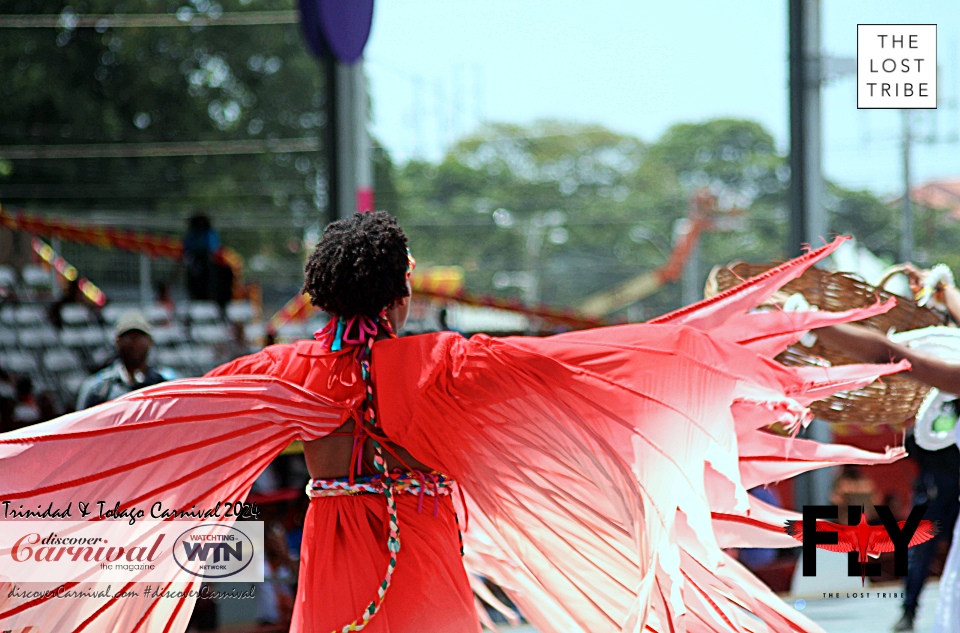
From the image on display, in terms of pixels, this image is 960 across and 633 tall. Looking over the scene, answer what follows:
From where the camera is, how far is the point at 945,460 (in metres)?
6.39

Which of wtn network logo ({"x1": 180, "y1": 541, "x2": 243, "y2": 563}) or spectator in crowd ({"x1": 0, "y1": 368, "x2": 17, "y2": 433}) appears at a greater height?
wtn network logo ({"x1": 180, "y1": 541, "x2": 243, "y2": 563})

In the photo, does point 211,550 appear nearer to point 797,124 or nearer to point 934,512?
point 934,512

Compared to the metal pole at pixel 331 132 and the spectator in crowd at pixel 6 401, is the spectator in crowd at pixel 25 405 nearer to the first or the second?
the spectator in crowd at pixel 6 401

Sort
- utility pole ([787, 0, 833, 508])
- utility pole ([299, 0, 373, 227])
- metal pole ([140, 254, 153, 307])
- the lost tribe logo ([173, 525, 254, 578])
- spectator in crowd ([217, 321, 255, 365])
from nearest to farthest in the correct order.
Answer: the lost tribe logo ([173, 525, 254, 578]) < utility pole ([787, 0, 833, 508]) < utility pole ([299, 0, 373, 227]) < spectator in crowd ([217, 321, 255, 365]) < metal pole ([140, 254, 153, 307])

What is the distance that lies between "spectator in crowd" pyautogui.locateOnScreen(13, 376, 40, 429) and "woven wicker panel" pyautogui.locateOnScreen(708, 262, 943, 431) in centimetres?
762

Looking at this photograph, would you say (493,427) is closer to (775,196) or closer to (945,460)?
(945,460)

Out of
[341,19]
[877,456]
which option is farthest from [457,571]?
[341,19]

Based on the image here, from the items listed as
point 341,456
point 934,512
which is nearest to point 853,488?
point 934,512

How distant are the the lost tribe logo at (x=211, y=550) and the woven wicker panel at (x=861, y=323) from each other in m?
1.91

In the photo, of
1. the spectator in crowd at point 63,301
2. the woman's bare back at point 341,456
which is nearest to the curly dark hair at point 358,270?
the woman's bare back at point 341,456

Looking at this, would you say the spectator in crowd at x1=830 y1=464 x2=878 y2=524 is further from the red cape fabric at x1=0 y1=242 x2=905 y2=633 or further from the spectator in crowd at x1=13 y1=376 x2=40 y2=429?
the spectator in crowd at x1=13 y1=376 x2=40 y2=429

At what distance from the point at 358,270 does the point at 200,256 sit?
982 cm

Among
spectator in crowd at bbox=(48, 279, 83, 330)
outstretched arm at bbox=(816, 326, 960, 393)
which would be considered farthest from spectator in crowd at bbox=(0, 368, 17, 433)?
outstretched arm at bbox=(816, 326, 960, 393)

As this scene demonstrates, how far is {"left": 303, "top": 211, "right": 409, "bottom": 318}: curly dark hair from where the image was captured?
9.81 ft
